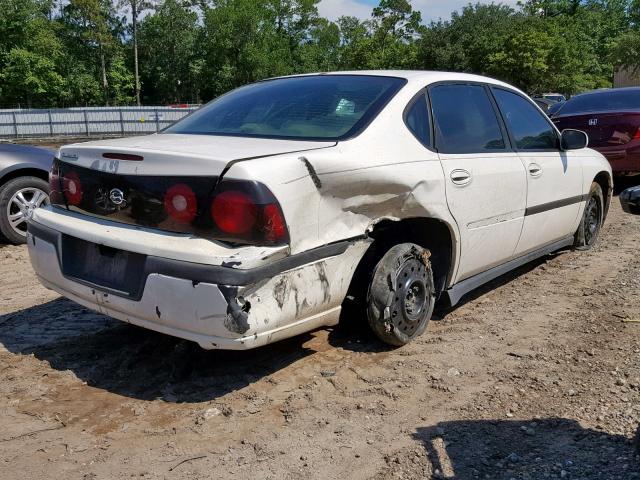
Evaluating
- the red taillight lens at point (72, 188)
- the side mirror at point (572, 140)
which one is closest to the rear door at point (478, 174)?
the side mirror at point (572, 140)

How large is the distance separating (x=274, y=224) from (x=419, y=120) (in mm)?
1361

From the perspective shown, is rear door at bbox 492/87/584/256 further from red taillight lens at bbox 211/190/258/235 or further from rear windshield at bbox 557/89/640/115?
rear windshield at bbox 557/89/640/115

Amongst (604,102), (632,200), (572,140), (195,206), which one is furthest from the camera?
(604,102)

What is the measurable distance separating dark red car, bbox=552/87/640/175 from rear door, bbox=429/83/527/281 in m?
5.04

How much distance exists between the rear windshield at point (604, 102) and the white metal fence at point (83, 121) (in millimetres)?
17984

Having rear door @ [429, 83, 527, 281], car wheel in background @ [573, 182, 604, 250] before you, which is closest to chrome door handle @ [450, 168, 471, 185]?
rear door @ [429, 83, 527, 281]

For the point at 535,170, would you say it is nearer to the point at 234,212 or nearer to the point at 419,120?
the point at 419,120

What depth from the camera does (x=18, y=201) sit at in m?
6.12

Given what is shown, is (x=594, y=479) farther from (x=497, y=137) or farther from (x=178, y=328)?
(x=497, y=137)

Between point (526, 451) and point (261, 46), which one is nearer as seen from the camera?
point (526, 451)

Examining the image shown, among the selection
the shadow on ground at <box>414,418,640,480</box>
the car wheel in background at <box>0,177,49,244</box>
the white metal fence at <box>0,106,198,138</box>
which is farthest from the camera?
the white metal fence at <box>0,106,198,138</box>

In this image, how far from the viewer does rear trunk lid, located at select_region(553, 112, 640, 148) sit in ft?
27.9

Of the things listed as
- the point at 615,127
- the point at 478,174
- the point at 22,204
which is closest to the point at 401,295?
the point at 478,174

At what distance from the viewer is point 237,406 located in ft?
9.96
